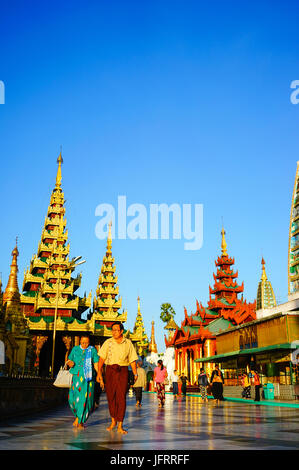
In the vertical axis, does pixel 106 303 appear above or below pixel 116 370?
above

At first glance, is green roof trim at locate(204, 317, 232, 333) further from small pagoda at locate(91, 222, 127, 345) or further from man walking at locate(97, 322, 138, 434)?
man walking at locate(97, 322, 138, 434)

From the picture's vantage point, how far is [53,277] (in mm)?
49469

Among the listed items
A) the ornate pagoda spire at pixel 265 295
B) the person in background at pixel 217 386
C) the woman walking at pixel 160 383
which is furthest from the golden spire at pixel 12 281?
the woman walking at pixel 160 383

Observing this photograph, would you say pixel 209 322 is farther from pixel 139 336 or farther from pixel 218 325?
pixel 139 336

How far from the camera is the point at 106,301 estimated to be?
5503 cm

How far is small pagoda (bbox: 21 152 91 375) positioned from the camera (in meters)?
46.4

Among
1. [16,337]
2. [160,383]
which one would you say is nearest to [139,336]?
[16,337]

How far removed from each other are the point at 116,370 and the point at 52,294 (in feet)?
140

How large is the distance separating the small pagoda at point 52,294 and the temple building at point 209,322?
A: 10105mm

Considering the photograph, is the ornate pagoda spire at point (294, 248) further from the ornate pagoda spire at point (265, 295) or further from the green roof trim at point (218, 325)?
the ornate pagoda spire at point (265, 295)

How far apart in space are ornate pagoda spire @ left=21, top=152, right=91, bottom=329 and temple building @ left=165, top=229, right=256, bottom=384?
1170cm

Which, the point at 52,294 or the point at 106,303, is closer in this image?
the point at 52,294
